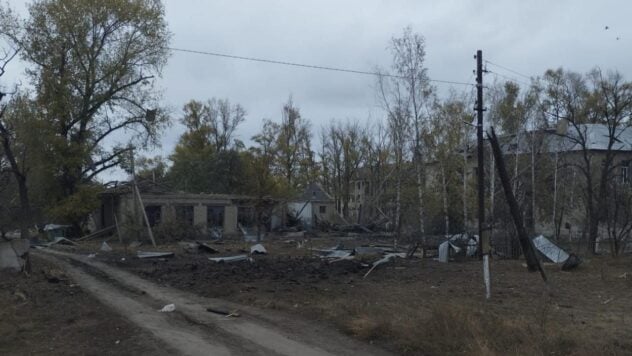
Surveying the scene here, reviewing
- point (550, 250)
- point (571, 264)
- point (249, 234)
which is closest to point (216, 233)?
point (249, 234)

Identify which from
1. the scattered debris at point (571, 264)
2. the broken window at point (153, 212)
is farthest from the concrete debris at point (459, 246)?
the broken window at point (153, 212)

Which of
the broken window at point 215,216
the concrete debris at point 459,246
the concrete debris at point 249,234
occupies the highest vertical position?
the broken window at point 215,216

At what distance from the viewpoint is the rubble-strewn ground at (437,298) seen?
8406 mm

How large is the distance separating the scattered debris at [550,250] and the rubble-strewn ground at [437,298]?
137 cm

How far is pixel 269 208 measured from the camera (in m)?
45.3

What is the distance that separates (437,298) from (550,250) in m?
13.7

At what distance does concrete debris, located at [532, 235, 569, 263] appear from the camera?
24884mm

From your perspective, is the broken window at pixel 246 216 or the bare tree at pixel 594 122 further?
the broken window at pixel 246 216

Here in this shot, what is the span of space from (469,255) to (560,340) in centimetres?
1782

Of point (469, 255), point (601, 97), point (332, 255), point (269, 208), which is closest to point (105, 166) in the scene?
point (269, 208)

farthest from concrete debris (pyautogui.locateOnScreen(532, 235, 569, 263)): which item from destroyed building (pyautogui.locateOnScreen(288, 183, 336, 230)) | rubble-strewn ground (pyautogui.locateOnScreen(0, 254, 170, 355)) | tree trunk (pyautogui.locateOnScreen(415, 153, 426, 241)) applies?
destroyed building (pyautogui.locateOnScreen(288, 183, 336, 230))

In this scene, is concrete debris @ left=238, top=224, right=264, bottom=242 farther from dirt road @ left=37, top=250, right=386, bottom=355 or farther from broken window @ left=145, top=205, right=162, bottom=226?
dirt road @ left=37, top=250, right=386, bottom=355

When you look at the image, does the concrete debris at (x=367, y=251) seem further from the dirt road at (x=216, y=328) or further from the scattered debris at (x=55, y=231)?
the scattered debris at (x=55, y=231)

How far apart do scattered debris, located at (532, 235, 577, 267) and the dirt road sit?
16.1m
